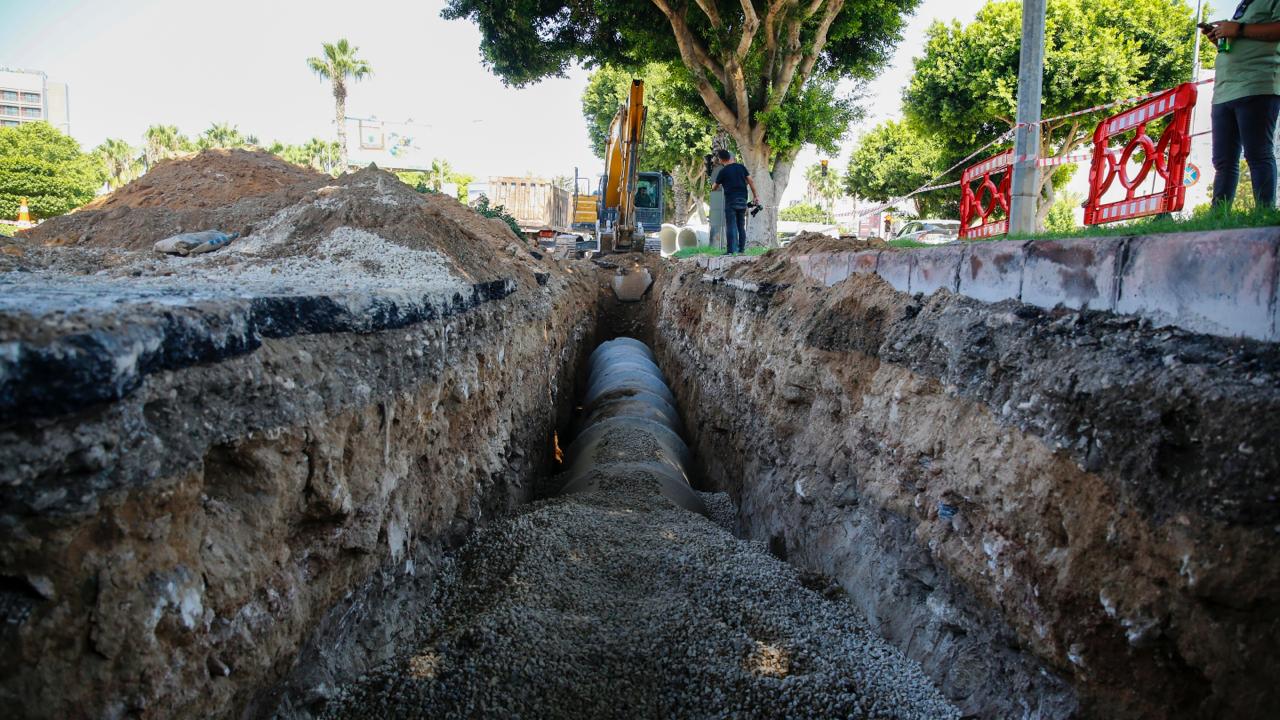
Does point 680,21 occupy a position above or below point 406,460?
above

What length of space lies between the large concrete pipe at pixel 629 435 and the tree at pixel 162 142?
49.8 meters

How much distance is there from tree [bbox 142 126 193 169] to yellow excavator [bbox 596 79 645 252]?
41.6 meters

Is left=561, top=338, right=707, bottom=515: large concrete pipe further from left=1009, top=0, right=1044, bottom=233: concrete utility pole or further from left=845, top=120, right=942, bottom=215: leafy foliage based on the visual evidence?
left=845, top=120, right=942, bottom=215: leafy foliage

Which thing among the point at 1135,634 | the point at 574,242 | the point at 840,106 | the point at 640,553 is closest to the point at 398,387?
the point at 640,553

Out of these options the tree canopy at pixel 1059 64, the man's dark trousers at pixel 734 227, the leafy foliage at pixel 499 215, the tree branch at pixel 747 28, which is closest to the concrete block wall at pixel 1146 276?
the man's dark trousers at pixel 734 227

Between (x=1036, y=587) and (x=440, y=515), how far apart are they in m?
2.37

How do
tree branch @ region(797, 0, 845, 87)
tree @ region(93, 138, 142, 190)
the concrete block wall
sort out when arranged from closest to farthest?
the concrete block wall
tree branch @ region(797, 0, 845, 87)
tree @ region(93, 138, 142, 190)

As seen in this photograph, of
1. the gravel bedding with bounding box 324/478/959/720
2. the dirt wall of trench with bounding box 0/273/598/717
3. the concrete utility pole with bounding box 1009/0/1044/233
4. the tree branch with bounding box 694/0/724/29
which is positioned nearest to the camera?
the dirt wall of trench with bounding box 0/273/598/717

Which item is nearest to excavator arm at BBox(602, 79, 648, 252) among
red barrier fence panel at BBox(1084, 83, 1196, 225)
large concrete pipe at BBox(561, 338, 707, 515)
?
large concrete pipe at BBox(561, 338, 707, 515)

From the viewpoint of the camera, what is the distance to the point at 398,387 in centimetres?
274

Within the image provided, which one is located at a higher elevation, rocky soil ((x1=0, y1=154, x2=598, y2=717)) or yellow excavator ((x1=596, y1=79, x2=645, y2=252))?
yellow excavator ((x1=596, y1=79, x2=645, y2=252))

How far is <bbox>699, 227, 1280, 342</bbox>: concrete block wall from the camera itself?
5.80ft

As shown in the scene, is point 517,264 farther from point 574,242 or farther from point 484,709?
point 574,242

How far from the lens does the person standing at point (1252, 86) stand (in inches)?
152
